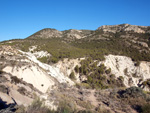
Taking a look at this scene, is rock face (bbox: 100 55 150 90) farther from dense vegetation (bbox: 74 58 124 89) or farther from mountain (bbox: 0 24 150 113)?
dense vegetation (bbox: 74 58 124 89)

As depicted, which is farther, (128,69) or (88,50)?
(88,50)

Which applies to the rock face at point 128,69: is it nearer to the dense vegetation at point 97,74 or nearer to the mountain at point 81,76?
the mountain at point 81,76

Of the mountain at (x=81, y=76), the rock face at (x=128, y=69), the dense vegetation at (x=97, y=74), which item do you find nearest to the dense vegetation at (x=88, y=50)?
the mountain at (x=81, y=76)

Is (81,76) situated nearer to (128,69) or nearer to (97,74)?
(97,74)

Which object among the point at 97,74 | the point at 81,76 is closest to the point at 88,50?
the point at 97,74

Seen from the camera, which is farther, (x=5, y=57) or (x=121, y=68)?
(x=121, y=68)

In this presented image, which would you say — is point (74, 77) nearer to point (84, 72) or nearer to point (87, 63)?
point (84, 72)

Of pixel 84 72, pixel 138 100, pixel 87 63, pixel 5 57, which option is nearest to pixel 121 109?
pixel 138 100

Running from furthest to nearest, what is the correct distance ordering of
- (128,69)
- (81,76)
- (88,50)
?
(88,50), (128,69), (81,76)

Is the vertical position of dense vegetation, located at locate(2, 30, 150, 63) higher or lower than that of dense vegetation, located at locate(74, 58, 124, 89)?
higher

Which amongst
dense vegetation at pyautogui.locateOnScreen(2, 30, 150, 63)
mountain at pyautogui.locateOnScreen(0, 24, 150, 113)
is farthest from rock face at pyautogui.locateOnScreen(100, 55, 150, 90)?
dense vegetation at pyautogui.locateOnScreen(2, 30, 150, 63)

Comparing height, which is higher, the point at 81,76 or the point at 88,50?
the point at 88,50

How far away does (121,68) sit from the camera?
93.7ft

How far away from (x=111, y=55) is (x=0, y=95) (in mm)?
29248
